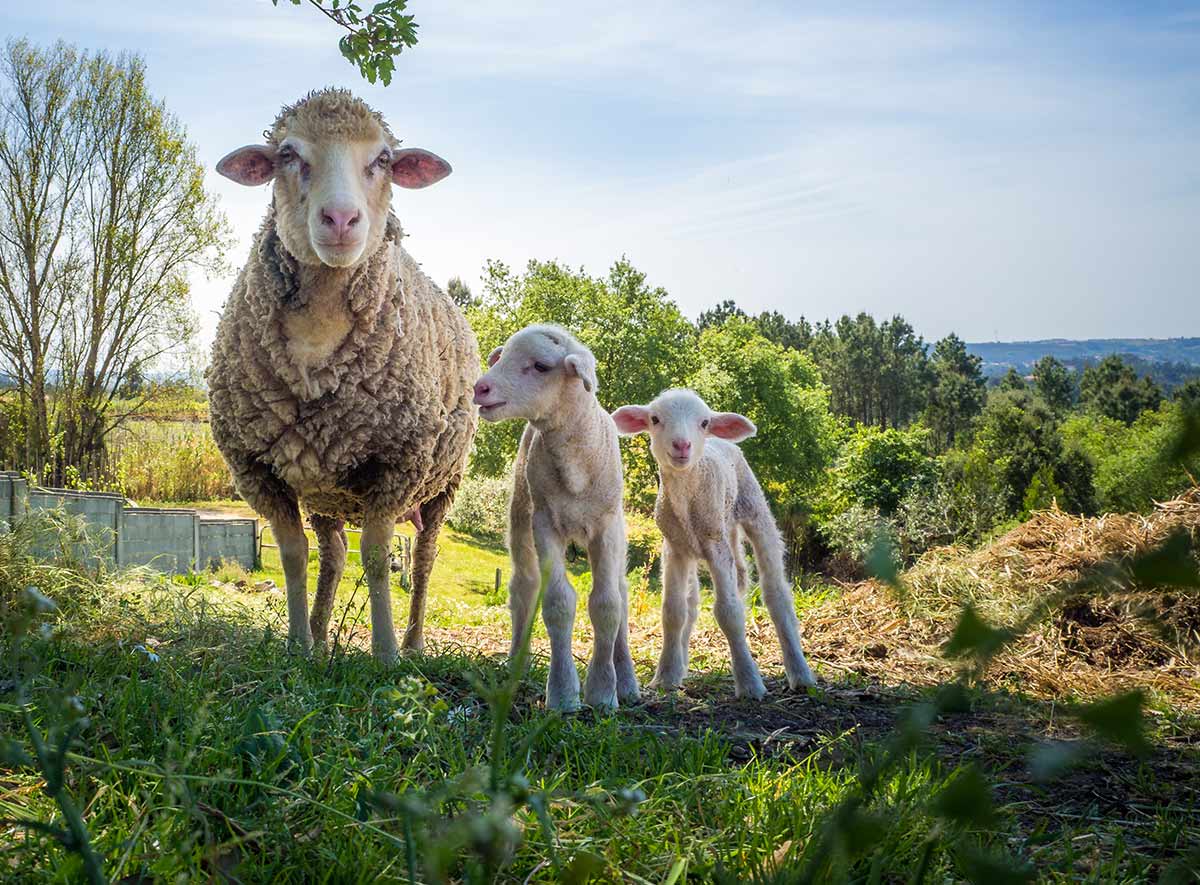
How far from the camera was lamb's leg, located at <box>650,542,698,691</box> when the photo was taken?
5055mm

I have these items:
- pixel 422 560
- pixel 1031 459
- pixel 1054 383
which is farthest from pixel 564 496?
pixel 1054 383

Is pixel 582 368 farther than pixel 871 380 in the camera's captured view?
No

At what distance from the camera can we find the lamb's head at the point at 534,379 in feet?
13.6

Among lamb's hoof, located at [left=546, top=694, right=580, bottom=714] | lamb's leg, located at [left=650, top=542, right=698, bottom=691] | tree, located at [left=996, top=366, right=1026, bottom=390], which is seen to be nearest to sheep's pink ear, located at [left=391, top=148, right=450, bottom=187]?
lamb's leg, located at [left=650, top=542, right=698, bottom=691]

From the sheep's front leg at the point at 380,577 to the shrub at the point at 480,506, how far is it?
27.6 metres

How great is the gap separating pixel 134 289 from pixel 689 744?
24.7 m

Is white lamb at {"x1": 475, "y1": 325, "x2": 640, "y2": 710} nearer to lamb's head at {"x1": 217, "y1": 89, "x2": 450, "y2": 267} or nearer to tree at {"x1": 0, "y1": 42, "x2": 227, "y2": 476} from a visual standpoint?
lamb's head at {"x1": 217, "y1": 89, "x2": 450, "y2": 267}

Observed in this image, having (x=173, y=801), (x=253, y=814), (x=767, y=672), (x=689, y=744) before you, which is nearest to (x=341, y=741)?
(x=253, y=814)

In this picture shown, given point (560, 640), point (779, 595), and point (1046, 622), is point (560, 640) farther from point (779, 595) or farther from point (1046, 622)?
point (1046, 622)

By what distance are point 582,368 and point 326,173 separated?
1671mm

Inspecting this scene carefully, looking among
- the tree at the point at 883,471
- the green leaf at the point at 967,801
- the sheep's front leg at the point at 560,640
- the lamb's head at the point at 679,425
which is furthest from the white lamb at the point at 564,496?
the tree at the point at 883,471

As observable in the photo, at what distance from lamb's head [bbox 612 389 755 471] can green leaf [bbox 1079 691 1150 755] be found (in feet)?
13.1

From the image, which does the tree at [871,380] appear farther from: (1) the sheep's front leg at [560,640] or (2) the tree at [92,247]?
(1) the sheep's front leg at [560,640]

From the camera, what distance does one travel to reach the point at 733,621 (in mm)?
4723
